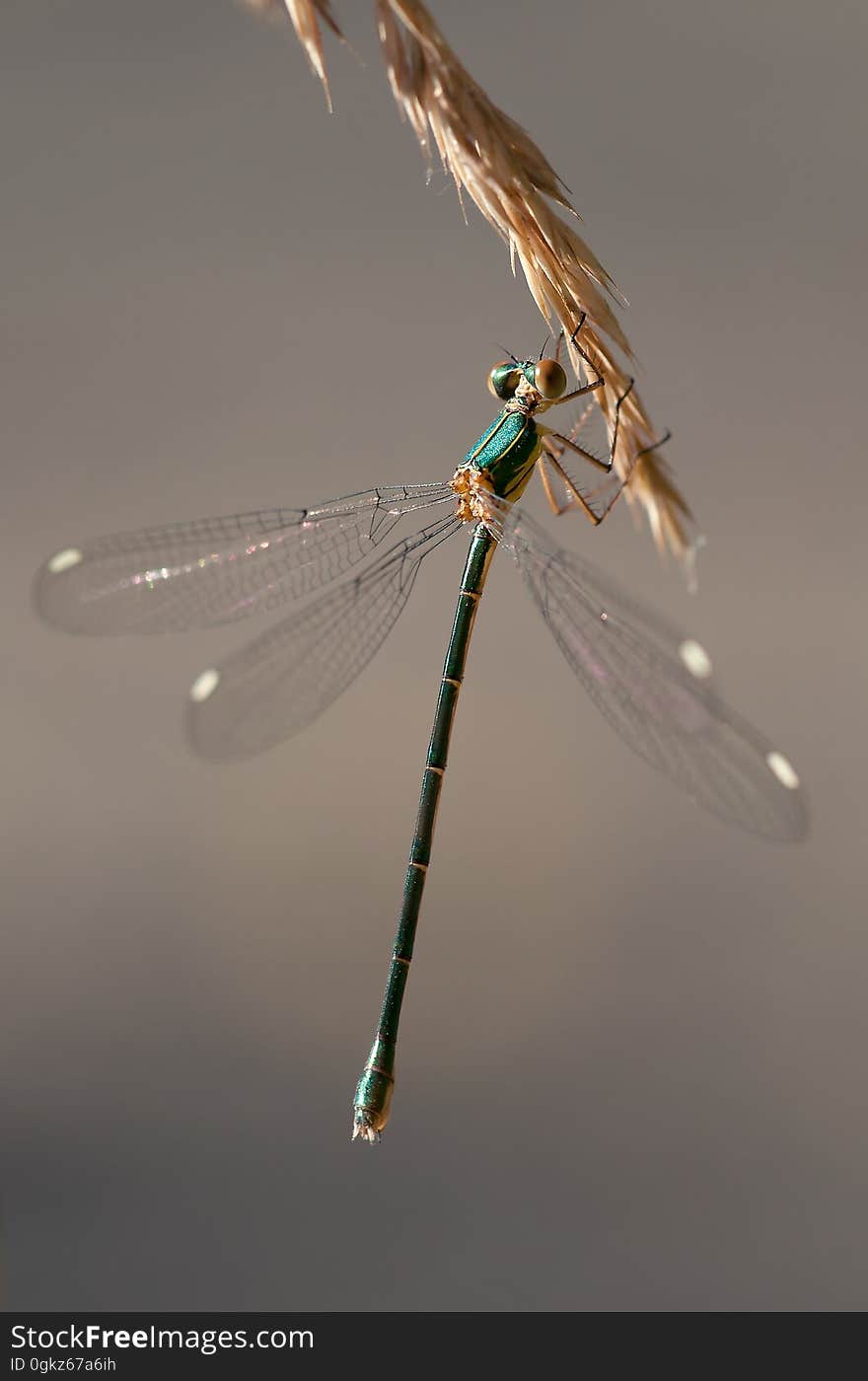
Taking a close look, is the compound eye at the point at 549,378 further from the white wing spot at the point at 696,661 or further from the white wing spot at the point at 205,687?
the white wing spot at the point at 205,687

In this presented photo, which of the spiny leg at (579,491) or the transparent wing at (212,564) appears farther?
the transparent wing at (212,564)

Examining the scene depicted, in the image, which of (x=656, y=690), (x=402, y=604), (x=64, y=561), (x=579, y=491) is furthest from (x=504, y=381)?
(x=64, y=561)

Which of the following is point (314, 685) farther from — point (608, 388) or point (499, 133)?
point (499, 133)

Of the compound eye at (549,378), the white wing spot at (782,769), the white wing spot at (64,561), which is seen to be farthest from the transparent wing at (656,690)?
the white wing spot at (64,561)

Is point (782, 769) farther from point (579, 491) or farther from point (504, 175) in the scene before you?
point (504, 175)

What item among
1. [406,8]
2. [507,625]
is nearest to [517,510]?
[406,8]
